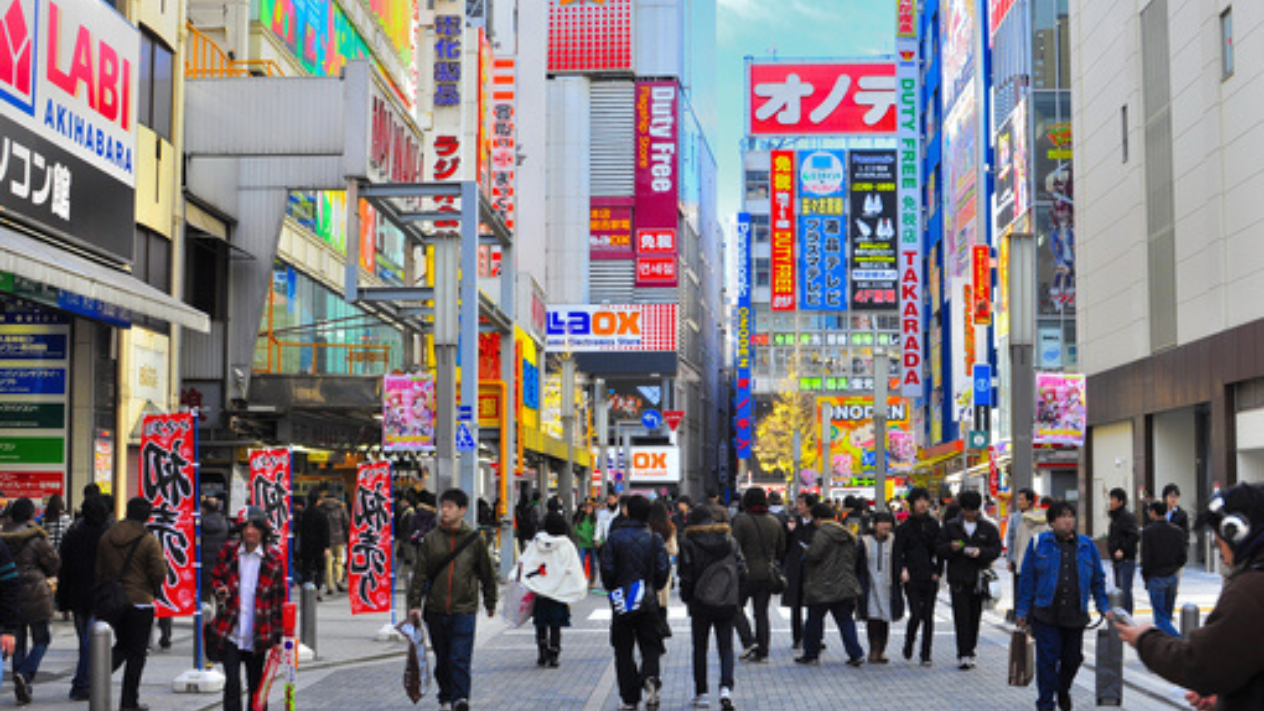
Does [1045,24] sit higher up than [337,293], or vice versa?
[1045,24]

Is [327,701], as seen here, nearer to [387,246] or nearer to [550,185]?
[387,246]

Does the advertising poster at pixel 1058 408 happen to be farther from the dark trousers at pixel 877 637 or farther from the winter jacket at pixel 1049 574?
the winter jacket at pixel 1049 574

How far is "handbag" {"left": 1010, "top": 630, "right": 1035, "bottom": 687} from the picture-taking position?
12.1m

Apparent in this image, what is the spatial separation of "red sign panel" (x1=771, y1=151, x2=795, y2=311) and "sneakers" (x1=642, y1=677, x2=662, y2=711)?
86.5 metres

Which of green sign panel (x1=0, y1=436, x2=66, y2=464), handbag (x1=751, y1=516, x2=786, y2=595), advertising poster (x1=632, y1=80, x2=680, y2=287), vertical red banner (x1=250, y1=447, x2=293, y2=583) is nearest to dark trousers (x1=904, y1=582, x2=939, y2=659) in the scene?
handbag (x1=751, y1=516, x2=786, y2=595)

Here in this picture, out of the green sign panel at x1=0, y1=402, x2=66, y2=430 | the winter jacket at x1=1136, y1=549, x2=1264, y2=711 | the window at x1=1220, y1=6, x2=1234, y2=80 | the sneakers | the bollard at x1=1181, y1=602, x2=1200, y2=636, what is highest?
the window at x1=1220, y1=6, x2=1234, y2=80

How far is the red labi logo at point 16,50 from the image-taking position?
714 inches

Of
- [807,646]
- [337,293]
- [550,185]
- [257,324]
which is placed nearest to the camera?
[807,646]

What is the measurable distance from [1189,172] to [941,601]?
13943 mm

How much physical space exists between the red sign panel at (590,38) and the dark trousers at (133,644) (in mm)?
100310

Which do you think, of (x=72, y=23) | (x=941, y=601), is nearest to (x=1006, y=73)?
(x=941, y=601)

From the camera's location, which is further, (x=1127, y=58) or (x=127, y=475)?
(x=1127, y=58)

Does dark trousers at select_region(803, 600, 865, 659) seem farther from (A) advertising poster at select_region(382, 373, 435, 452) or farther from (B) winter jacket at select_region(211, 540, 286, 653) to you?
(A) advertising poster at select_region(382, 373, 435, 452)

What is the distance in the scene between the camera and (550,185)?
358ft
